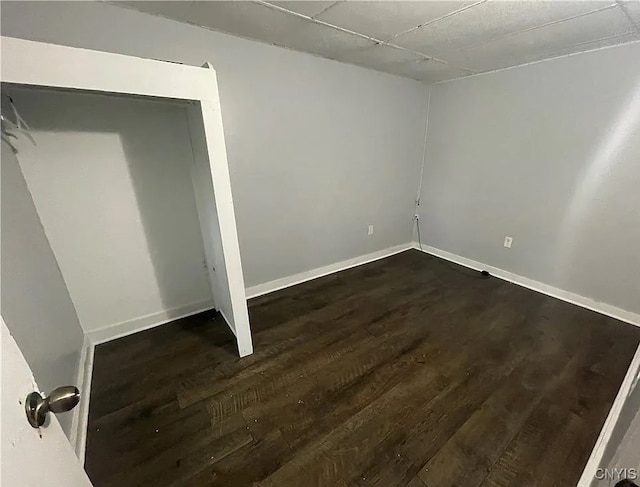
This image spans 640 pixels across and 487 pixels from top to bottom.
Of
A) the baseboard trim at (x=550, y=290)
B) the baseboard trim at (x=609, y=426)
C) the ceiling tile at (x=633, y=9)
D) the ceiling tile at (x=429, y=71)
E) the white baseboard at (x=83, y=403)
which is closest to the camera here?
the baseboard trim at (x=609, y=426)

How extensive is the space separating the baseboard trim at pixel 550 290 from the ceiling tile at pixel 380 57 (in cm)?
220

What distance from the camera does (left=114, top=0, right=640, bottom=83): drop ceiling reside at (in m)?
1.57

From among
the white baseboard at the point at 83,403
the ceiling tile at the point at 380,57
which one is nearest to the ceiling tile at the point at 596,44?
the ceiling tile at the point at 380,57

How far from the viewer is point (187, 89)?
135cm

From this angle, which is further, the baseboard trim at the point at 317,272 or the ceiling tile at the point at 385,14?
the baseboard trim at the point at 317,272

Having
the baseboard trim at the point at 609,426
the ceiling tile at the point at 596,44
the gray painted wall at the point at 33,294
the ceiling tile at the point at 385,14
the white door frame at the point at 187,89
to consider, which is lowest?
the baseboard trim at the point at 609,426

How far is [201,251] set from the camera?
2.33m

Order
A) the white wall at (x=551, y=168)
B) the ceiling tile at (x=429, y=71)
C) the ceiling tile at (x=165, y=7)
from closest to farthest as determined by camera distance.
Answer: the ceiling tile at (x=165, y=7) < the white wall at (x=551, y=168) < the ceiling tile at (x=429, y=71)

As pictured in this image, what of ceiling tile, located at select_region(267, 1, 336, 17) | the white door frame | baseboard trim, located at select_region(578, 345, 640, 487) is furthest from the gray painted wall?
baseboard trim, located at select_region(578, 345, 640, 487)

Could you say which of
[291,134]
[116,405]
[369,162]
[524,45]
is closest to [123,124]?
[291,134]

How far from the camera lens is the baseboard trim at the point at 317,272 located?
272 cm

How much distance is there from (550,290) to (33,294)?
384 cm

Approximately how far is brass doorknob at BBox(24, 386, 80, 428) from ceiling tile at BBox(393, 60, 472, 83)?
10.1ft

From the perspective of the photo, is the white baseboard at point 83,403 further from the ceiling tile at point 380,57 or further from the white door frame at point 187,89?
the ceiling tile at point 380,57
